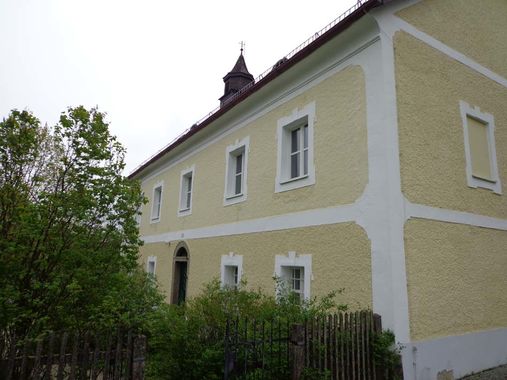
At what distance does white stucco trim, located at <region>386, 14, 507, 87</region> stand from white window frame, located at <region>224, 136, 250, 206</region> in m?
4.34

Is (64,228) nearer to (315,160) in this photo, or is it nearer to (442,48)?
(315,160)

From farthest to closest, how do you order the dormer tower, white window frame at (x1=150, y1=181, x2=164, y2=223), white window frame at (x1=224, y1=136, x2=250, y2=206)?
the dormer tower → white window frame at (x1=150, y1=181, x2=164, y2=223) → white window frame at (x1=224, y1=136, x2=250, y2=206)

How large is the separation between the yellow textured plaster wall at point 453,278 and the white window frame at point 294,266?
1834 mm

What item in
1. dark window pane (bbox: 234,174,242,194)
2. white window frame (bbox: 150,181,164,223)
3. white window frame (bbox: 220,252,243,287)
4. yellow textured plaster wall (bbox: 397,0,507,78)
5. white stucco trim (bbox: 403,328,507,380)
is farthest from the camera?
white window frame (bbox: 150,181,164,223)

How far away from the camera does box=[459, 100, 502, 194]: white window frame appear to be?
6824 millimetres

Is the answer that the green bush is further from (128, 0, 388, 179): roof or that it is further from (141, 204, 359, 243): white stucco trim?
(128, 0, 388, 179): roof

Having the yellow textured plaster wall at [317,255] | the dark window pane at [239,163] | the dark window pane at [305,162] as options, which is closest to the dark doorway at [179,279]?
the yellow textured plaster wall at [317,255]

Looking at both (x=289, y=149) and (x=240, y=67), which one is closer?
(x=289, y=149)

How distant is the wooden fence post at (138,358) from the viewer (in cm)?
372

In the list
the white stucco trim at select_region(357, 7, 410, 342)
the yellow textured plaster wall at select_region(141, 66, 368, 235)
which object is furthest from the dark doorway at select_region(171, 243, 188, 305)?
the white stucco trim at select_region(357, 7, 410, 342)

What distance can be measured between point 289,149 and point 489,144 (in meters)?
4.10

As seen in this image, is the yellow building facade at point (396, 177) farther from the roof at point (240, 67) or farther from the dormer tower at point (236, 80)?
the roof at point (240, 67)

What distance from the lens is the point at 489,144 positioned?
741 cm

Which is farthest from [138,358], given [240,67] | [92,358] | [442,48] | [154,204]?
[240,67]
